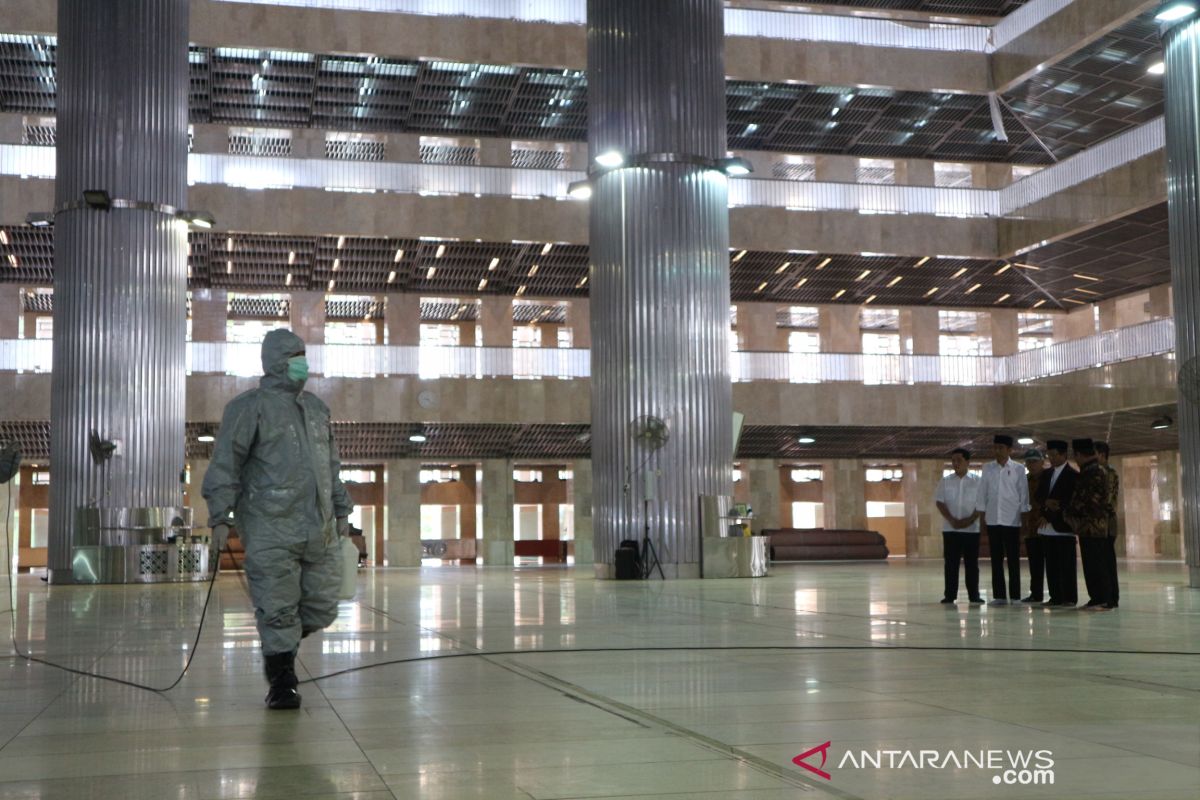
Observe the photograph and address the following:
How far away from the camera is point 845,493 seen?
1705 inches

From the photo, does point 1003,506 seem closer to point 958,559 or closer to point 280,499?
point 958,559

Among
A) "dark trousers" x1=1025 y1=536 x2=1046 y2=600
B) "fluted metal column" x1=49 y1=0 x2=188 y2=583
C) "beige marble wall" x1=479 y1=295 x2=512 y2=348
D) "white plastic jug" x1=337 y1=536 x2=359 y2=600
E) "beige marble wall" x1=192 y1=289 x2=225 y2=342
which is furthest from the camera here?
"beige marble wall" x1=479 y1=295 x2=512 y2=348

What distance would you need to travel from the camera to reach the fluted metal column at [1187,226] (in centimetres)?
2094

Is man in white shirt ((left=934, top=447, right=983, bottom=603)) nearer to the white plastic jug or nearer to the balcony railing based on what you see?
the white plastic jug

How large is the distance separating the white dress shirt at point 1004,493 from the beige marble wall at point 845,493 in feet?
90.3

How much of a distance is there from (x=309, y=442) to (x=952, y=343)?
41.8 metres

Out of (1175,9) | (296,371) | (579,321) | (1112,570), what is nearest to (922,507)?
(579,321)

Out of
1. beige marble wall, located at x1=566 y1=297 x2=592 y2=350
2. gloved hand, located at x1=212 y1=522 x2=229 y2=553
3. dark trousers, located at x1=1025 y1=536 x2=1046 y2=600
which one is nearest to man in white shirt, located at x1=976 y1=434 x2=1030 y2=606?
dark trousers, located at x1=1025 y1=536 x2=1046 y2=600

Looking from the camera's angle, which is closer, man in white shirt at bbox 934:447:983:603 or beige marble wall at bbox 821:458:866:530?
man in white shirt at bbox 934:447:983:603

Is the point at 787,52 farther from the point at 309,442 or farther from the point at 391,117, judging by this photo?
the point at 309,442

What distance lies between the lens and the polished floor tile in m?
4.66

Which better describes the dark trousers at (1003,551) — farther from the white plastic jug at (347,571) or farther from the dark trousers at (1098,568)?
the white plastic jug at (347,571)

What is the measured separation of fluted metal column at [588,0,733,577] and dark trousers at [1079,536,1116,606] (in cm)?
1132

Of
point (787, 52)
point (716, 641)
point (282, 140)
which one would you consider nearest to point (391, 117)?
point (282, 140)
